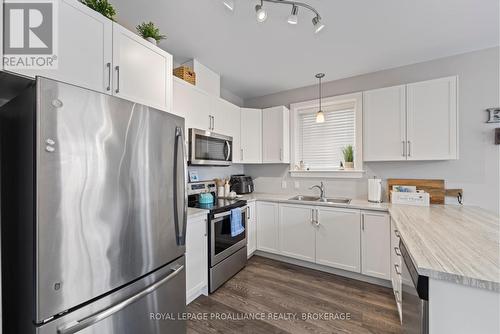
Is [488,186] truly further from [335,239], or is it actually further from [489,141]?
[335,239]

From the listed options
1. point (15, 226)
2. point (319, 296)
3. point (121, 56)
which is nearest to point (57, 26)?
point (121, 56)

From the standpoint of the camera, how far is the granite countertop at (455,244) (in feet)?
2.76

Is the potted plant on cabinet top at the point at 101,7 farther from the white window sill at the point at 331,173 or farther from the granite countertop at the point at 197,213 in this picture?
the white window sill at the point at 331,173

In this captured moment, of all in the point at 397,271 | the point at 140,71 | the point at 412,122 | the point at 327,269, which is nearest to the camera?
the point at 140,71

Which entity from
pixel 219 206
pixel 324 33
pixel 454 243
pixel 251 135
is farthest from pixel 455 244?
pixel 251 135

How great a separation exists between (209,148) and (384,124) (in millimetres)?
2169

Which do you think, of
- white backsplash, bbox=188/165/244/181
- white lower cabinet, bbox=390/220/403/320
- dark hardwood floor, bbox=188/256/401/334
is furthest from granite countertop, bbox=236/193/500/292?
white backsplash, bbox=188/165/244/181

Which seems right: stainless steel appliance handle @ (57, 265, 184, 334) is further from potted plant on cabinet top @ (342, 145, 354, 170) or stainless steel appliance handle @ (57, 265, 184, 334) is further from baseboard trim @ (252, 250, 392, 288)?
potted plant on cabinet top @ (342, 145, 354, 170)

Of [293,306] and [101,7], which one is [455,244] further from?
[101,7]

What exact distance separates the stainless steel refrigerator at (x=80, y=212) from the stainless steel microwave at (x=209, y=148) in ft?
3.12

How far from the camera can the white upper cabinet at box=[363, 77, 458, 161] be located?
2215 millimetres

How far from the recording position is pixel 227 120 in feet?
9.65

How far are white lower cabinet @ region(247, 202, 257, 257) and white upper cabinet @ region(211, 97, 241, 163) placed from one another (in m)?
0.74
